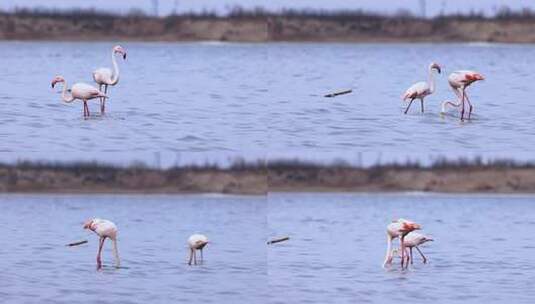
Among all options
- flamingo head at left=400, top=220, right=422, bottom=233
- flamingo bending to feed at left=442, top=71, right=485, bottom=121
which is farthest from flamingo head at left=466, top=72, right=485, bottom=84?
flamingo head at left=400, top=220, right=422, bottom=233

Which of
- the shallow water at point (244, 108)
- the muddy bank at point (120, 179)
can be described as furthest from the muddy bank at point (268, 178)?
the shallow water at point (244, 108)

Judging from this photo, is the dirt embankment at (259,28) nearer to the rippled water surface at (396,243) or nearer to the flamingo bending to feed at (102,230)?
the rippled water surface at (396,243)

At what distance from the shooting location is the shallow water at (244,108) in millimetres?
7914

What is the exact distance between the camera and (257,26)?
860 centimetres

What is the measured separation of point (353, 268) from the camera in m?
8.21

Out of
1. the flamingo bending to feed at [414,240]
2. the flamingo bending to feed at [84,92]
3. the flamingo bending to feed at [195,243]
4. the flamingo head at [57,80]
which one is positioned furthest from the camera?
the flamingo bending to feed at [195,243]

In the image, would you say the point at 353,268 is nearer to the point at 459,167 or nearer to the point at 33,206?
the point at 459,167

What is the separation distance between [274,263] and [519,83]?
1.51 meters

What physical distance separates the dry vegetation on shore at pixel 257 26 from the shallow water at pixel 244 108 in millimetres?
109

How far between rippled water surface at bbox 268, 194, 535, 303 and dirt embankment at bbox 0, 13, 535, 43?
32.0 inches

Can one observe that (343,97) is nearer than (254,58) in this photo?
Yes

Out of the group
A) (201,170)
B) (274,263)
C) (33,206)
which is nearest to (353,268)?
(274,263)

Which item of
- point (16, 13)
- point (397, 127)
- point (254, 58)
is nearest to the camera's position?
point (397, 127)

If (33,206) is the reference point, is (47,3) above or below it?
above
